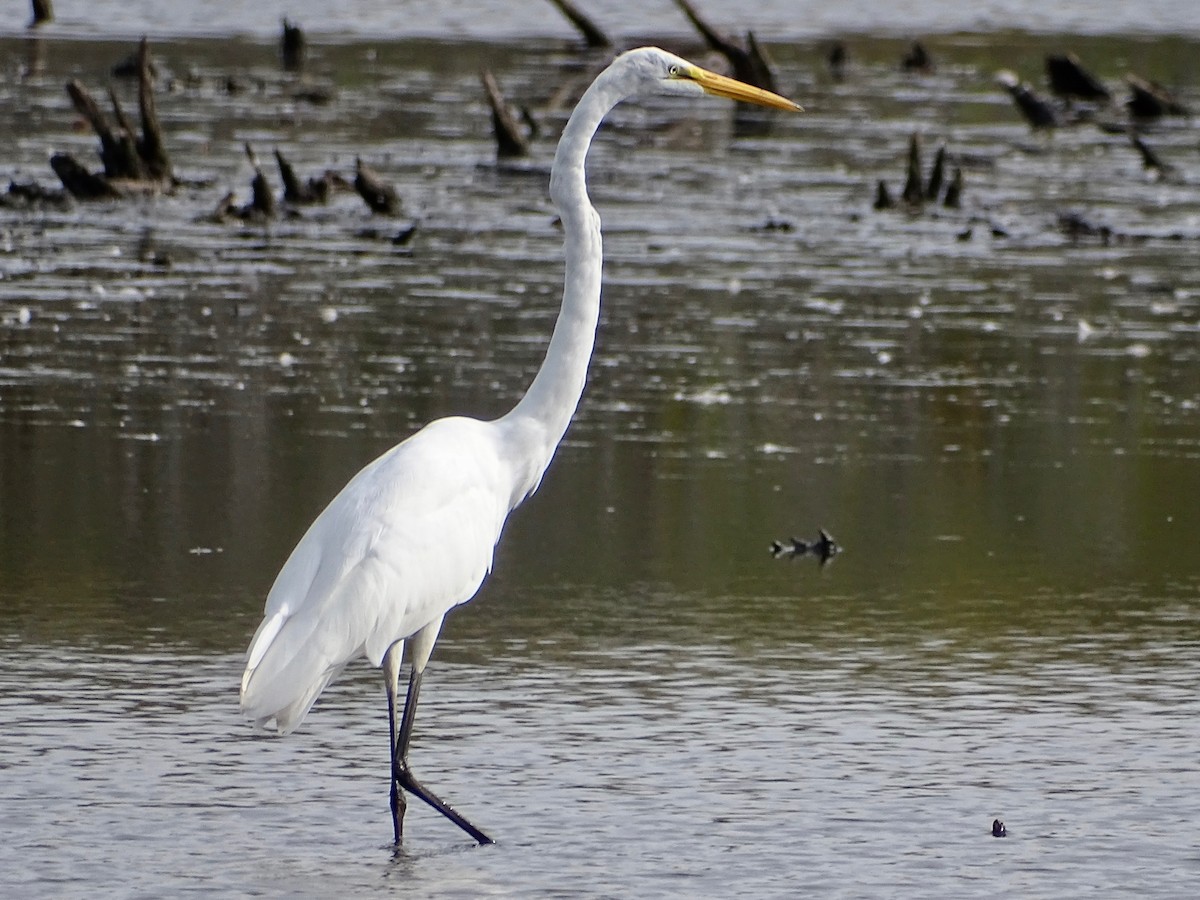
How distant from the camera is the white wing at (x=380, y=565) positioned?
590cm

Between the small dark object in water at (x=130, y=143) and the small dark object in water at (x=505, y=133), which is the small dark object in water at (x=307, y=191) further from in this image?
the small dark object in water at (x=505, y=133)

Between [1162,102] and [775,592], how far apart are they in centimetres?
1974

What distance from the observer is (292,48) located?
32.0 m

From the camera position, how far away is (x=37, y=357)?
12297 mm

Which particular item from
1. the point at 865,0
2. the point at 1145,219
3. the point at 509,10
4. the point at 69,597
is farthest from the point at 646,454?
the point at 865,0

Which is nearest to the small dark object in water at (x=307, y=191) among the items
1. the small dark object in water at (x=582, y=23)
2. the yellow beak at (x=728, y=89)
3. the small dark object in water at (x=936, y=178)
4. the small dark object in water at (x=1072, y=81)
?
the small dark object in water at (x=936, y=178)

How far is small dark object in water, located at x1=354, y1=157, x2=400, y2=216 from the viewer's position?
59.5ft

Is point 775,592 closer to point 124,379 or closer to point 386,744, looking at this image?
point 386,744

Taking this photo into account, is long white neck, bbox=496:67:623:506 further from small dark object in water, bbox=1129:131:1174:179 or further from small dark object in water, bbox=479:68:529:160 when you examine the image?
small dark object in water, bbox=1129:131:1174:179

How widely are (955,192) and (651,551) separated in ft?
35.9

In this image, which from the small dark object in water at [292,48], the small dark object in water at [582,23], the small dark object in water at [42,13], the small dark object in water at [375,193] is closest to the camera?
the small dark object in water at [375,193]

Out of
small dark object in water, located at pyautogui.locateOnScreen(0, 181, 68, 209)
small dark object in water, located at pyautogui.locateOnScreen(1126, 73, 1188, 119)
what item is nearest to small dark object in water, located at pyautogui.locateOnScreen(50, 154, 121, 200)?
small dark object in water, located at pyautogui.locateOnScreen(0, 181, 68, 209)

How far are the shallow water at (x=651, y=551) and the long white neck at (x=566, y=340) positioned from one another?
92 cm

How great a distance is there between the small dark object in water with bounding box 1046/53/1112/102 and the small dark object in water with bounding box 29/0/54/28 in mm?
16721
